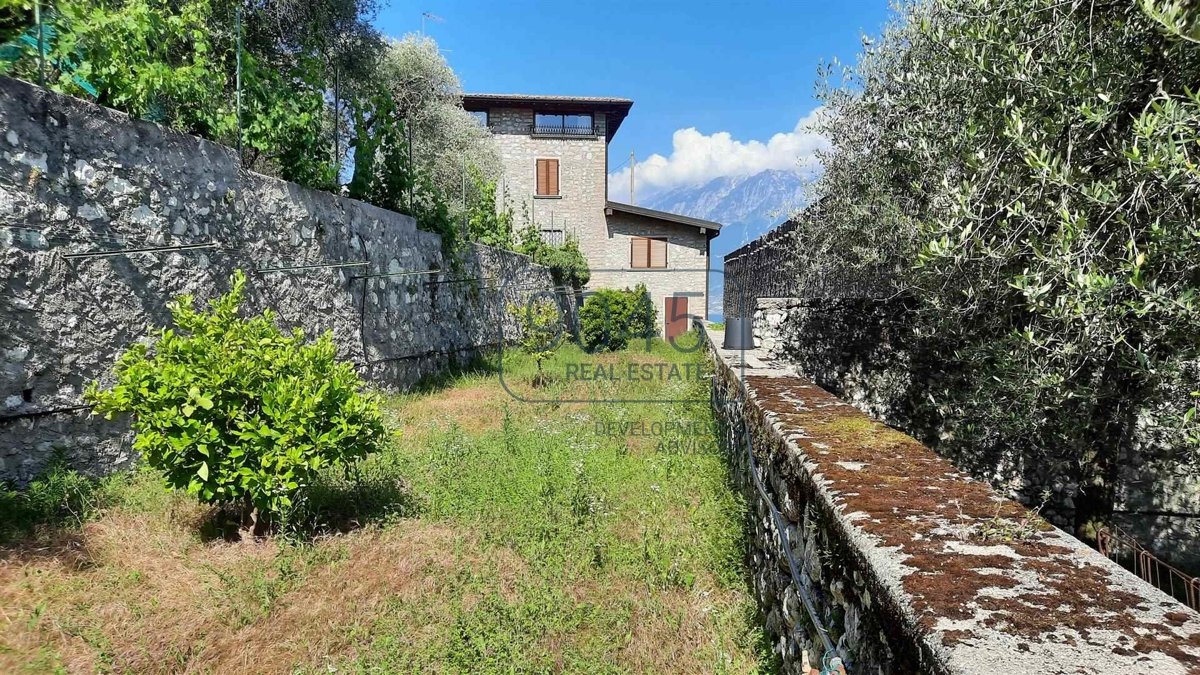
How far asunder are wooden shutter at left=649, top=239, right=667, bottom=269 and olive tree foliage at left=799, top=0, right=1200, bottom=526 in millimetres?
19241

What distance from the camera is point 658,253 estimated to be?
960 inches

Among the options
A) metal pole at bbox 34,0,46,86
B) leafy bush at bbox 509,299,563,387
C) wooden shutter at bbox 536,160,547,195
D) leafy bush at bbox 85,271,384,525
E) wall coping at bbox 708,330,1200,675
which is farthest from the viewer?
wooden shutter at bbox 536,160,547,195

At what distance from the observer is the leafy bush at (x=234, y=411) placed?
354 centimetres

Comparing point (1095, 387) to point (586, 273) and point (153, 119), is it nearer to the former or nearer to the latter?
point (153, 119)

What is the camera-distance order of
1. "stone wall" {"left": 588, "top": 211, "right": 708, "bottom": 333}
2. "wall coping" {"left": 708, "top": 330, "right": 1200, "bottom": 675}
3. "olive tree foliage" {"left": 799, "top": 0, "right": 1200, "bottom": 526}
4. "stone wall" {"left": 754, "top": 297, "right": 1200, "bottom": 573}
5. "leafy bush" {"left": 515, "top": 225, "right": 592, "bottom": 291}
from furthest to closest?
"stone wall" {"left": 588, "top": 211, "right": 708, "bottom": 333} → "leafy bush" {"left": 515, "top": 225, "right": 592, "bottom": 291} → "stone wall" {"left": 754, "top": 297, "right": 1200, "bottom": 573} → "olive tree foliage" {"left": 799, "top": 0, "right": 1200, "bottom": 526} → "wall coping" {"left": 708, "top": 330, "right": 1200, "bottom": 675}

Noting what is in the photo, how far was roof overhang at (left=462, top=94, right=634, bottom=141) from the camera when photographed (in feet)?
80.5

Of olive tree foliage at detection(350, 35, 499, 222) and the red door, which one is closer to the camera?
olive tree foliage at detection(350, 35, 499, 222)

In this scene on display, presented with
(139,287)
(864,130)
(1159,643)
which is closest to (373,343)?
(139,287)

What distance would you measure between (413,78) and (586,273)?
8463 mm

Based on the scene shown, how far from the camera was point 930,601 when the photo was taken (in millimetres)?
1358

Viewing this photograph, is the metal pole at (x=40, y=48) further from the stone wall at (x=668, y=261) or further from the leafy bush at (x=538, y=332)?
the stone wall at (x=668, y=261)

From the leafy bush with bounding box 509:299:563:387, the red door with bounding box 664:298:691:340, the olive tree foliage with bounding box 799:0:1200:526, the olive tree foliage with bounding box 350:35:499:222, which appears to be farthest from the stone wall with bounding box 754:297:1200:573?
the red door with bounding box 664:298:691:340

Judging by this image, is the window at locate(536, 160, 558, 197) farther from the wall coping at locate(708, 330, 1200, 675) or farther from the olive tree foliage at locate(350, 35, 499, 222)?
the wall coping at locate(708, 330, 1200, 675)

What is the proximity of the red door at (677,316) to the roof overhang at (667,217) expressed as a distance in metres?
3.02
